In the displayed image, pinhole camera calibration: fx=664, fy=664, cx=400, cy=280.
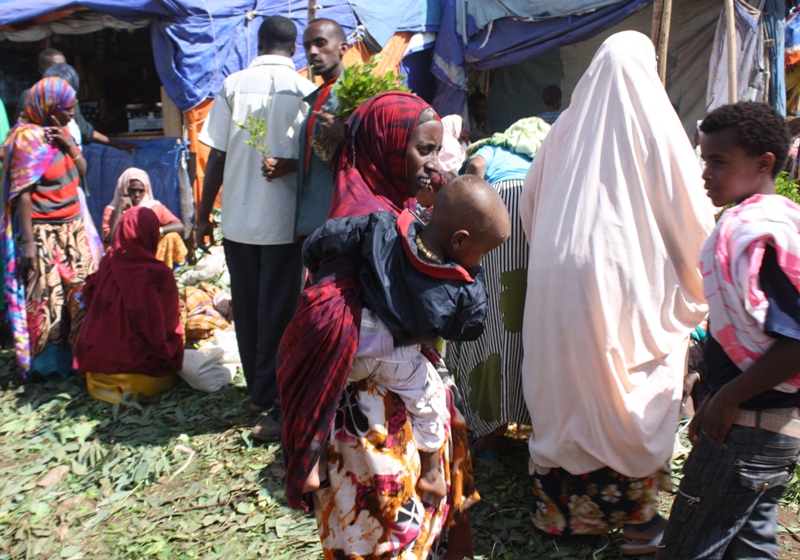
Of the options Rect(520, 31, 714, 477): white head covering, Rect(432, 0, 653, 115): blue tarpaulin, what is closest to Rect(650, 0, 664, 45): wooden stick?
Rect(520, 31, 714, 477): white head covering

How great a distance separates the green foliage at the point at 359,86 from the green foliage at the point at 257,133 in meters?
0.69

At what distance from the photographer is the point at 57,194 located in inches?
202

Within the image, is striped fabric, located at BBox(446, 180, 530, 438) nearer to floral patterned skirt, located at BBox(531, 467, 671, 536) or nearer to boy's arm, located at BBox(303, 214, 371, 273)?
floral patterned skirt, located at BBox(531, 467, 671, 536)

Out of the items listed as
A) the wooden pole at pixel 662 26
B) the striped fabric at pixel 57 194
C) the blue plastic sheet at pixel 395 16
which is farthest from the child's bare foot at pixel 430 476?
the blue plastic sheet at pixel 395 16

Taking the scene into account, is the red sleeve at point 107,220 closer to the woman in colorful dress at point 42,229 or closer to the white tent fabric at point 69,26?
the woman in colorful dress at point 42,229

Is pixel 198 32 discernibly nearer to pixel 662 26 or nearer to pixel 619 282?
pixel 662 26

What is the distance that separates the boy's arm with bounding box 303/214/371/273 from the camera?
185cm

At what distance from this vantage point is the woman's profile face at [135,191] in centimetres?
638

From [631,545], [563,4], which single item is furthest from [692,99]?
[631,545]

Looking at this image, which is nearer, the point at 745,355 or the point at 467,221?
the point at 467,221

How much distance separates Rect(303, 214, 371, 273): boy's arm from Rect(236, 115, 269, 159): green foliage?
200cm

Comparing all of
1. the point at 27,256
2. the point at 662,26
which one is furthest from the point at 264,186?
the point at 662,26

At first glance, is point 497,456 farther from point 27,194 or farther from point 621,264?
point 27,194

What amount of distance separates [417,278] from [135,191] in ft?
17.6
